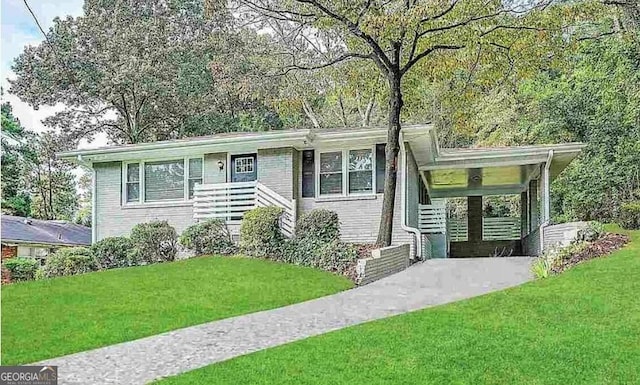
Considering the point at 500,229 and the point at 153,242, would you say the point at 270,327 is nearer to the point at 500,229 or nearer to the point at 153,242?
the point at 153,242

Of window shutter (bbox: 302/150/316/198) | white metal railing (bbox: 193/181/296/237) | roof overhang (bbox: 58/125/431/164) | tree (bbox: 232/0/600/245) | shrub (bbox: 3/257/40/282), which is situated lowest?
shrub (bbox: 3/257/40/282)

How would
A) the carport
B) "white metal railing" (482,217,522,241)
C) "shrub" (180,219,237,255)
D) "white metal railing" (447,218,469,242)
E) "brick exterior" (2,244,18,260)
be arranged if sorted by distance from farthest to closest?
1. "white metal railing" (447,218,469,242)
2. "white metal railing" (482,217,522,241)
3. "brick exterior" (2,244,18,260)
4. the carport
5. "shrub" (180,219,237,255)

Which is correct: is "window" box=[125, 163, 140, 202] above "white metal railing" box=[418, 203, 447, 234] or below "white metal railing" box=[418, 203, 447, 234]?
above

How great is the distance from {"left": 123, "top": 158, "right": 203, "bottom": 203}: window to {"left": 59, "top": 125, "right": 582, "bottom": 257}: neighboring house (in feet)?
0.09

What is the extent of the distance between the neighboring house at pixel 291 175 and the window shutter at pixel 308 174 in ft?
0.08

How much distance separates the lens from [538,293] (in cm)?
871

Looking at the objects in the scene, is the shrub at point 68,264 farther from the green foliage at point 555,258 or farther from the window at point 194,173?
the green foliage at point 555,258

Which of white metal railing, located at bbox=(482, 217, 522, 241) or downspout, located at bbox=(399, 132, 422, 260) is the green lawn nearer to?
downspout, located at bbox=(399, 132, 422, 260)

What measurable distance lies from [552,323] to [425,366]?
7.16 feet

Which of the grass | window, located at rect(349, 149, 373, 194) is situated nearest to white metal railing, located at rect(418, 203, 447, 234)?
window, located at rect(349, 149, 373, 194)

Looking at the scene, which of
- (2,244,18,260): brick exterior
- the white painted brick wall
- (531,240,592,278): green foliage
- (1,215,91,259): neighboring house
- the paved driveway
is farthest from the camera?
(2,244,18,260): brick exterior

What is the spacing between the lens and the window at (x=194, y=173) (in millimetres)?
16297

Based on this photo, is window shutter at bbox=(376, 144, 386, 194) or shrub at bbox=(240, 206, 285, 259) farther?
window shutter at bbox=(376, 144, 386, 194)

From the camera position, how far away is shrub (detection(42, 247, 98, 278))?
13305 mm
